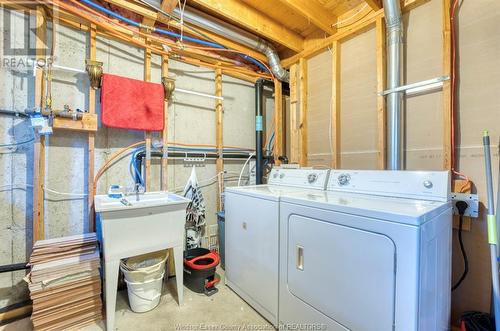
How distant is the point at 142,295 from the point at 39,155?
1333mm

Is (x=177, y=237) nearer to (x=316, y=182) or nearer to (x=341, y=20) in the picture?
(x=316, y=182)

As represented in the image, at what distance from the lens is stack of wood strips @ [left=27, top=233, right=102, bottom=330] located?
1527 mm

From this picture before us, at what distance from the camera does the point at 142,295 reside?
5.88 feet

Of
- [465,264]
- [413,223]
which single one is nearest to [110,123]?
[413,223]

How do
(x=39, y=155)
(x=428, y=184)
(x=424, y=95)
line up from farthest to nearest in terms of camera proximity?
(x=424, y=95), (x=39, y=155), (x=428, y=184)

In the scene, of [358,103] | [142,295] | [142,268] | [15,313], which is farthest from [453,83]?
[15,313]

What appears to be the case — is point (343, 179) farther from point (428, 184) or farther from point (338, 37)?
point (338, 37)

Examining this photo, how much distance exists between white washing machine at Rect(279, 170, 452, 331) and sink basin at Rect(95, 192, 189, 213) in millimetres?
954

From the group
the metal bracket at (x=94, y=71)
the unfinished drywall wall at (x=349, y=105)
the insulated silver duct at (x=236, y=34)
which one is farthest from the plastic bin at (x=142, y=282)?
the insulated silver duct at (x=236, y=34)

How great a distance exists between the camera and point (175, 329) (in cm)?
163

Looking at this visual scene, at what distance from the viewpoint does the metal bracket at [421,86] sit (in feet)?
5.66

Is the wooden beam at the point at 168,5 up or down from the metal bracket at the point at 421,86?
up

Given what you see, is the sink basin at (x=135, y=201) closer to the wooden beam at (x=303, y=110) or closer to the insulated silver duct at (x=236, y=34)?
the wooden beam at (x=303, y=110)

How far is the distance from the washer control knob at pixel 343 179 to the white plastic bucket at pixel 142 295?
1.65m
